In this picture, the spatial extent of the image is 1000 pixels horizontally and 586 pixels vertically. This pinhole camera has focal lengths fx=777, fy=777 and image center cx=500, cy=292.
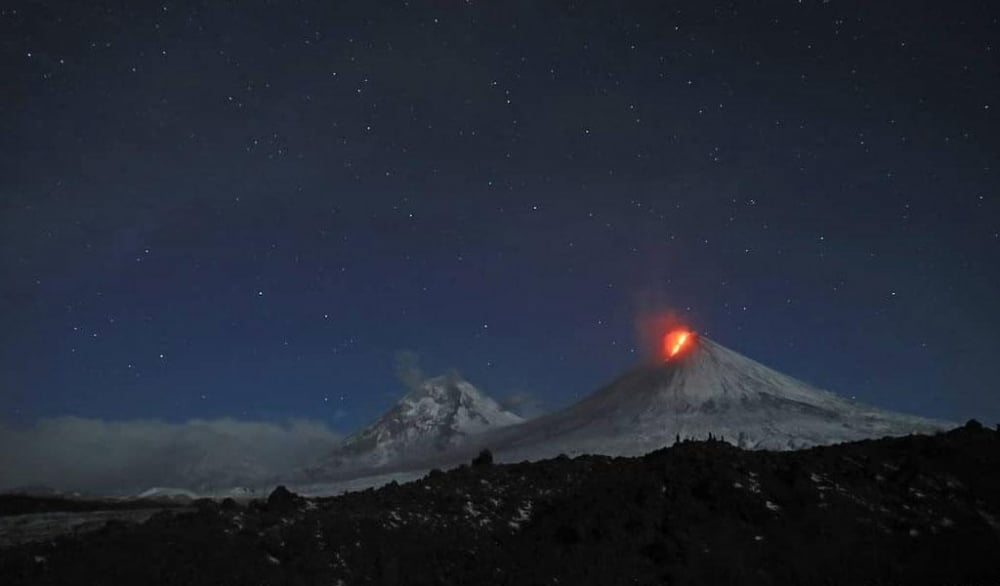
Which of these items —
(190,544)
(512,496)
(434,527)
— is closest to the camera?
(190,544)

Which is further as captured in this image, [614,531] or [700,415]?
[700,415]

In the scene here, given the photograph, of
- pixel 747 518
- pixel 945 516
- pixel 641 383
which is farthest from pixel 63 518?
pixel 641 383

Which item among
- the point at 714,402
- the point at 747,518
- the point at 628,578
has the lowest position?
the point at 628,578

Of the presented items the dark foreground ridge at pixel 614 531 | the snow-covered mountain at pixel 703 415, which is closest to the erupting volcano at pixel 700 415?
the snow-covered mountain at pixel 703 415

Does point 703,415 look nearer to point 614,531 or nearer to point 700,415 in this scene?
point 700,415

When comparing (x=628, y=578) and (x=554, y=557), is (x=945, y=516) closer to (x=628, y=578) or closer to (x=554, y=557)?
(x=628, y=578)

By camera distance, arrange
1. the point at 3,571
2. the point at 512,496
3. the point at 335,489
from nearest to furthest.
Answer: the point at 3,571
the point at 512,496
the point at 335,489

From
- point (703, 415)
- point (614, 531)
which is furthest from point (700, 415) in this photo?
point (614, 531)
